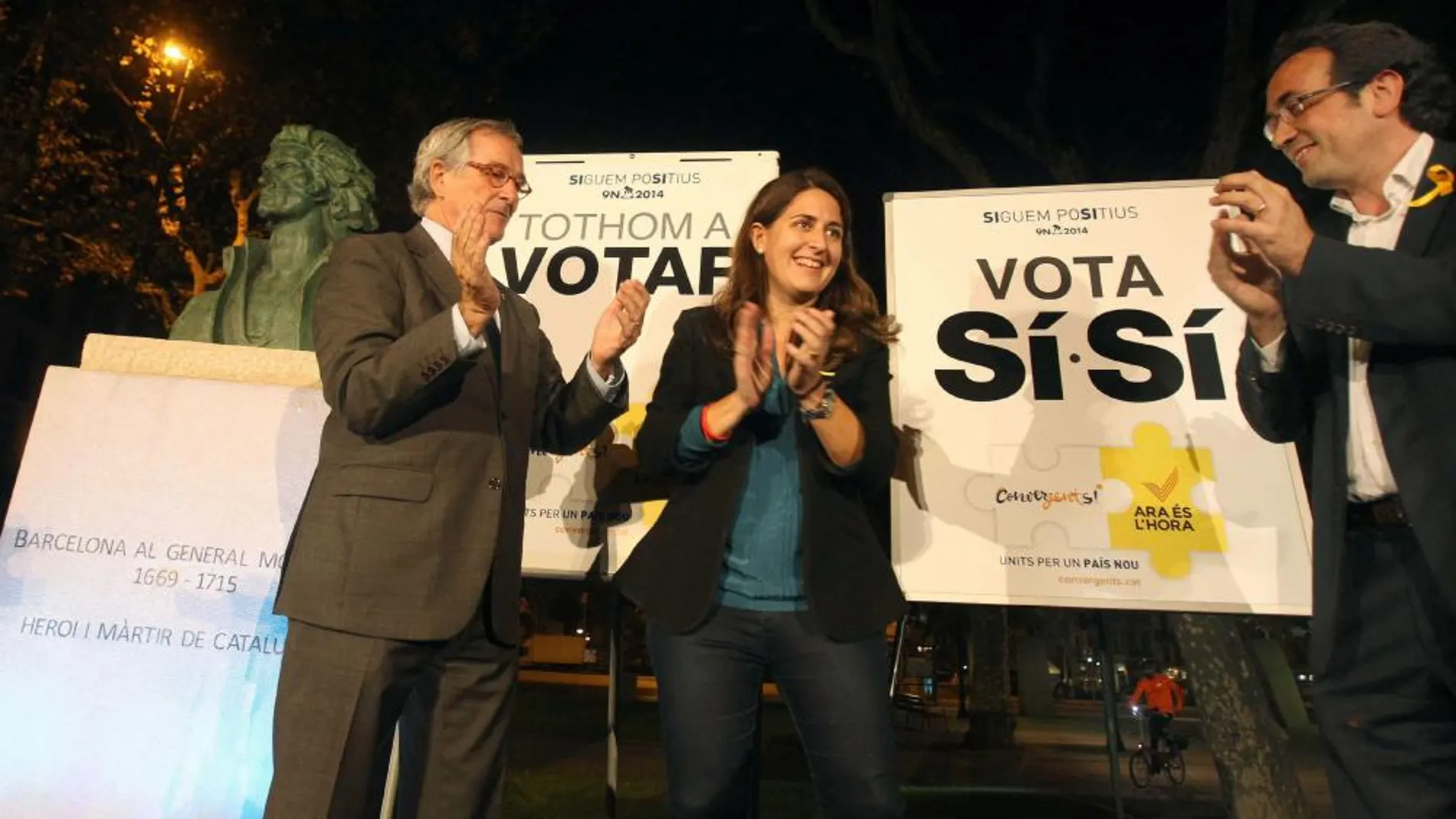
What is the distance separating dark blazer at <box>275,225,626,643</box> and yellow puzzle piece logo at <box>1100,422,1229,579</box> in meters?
1.95

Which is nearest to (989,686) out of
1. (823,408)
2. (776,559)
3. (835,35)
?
(835,35)

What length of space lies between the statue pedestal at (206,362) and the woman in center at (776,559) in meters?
1.30

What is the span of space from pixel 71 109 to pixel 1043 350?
32.7 feet

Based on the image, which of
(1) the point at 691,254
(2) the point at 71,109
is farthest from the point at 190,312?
(2) the point at 71,109

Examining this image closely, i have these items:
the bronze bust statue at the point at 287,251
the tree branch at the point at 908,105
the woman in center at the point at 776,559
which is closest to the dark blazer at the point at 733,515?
the woman in center at the point at 776,559

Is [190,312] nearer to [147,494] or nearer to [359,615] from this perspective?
[147,494]

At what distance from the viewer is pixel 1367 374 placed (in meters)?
1.66

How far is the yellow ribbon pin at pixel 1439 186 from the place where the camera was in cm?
161

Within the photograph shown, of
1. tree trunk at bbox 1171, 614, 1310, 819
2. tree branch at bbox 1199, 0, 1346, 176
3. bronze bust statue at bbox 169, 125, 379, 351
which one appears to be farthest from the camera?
tree branch at bbox 1199, 0, 1346, 176

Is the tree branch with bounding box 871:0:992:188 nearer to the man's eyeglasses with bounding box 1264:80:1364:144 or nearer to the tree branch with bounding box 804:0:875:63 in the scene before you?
the tree branch with bounding box 804:0:875:63

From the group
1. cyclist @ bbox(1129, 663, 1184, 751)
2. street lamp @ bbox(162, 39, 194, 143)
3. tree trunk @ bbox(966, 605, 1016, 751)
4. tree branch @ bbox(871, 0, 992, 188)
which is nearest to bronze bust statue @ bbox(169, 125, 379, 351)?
tree branch @ bbox(871, 0, 992, 188)

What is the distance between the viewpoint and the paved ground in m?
7.87

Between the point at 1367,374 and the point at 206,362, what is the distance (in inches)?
120

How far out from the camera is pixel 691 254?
334 centimetres
